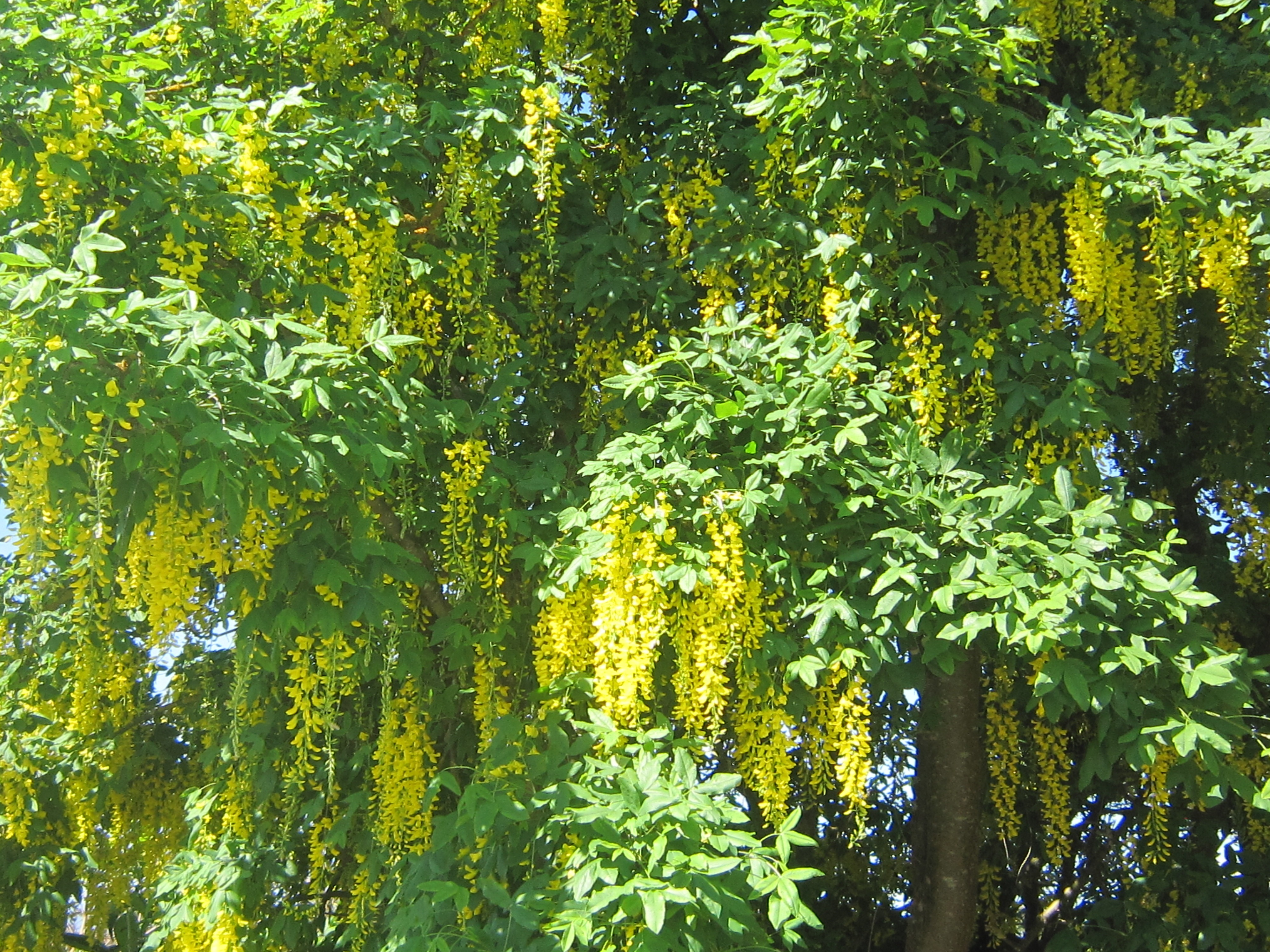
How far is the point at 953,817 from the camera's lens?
12.8 ft

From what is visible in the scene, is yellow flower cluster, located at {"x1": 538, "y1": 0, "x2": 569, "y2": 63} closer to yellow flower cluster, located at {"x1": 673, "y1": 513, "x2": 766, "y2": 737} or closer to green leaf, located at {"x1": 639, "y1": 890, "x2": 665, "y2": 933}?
yellow flower cluster, located at {"x1": 673, "y1": 513, "x2": 766, "y2": 737}

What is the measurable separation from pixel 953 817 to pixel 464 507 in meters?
1.92

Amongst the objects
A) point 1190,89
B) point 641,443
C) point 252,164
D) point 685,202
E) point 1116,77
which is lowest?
point 641,443

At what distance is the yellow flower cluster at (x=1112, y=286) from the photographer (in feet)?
11.1

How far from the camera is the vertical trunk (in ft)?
12.7

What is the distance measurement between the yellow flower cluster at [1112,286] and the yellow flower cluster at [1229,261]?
0.56 ft

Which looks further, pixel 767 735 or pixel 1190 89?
pixel 1190 89

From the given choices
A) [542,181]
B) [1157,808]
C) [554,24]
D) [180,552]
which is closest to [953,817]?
[1157,808]

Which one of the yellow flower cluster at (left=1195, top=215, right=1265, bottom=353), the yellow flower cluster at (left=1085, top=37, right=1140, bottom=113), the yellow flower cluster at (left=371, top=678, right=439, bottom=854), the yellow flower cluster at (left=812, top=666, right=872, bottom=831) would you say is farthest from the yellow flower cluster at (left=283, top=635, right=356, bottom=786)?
the yellow flower cluster at (left=1085, top=37, right=1140, bottom=113)

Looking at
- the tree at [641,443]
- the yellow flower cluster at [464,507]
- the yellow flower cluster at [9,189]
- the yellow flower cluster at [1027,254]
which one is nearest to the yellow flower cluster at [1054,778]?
the tree at [641,443]

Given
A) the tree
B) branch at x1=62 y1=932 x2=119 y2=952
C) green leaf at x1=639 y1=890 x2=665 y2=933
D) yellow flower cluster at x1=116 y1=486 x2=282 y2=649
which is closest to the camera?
green leaf at x1=639 y1=890 x2=665 y2=933

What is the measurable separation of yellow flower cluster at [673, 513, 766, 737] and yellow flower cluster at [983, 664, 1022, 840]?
118 cm

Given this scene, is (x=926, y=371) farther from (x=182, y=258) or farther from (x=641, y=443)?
(x=182, y=258)

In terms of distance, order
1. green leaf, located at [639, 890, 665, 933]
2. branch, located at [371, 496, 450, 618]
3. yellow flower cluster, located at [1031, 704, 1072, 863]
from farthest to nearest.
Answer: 1. yellow flower cluster, located at [1031, 704, 1072, 863]
2. branch, located at [371, 496, 450, 618]
3. green leaf, located at [639, 890, 665, 933]
